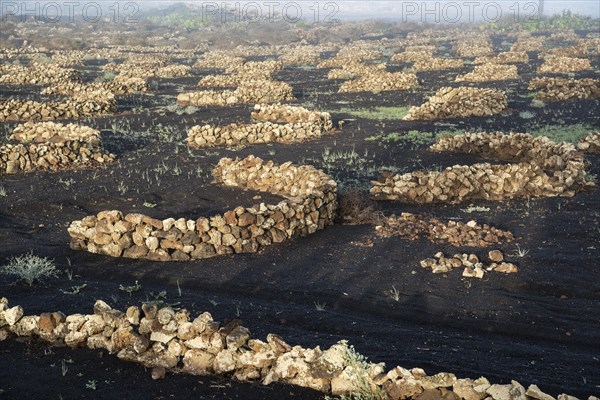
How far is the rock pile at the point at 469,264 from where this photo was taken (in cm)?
879

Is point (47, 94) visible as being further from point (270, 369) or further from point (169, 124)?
point (270, 369)

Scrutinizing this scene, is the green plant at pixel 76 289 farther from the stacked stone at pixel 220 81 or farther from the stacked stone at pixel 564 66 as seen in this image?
the stacked stone at pixel 564 66

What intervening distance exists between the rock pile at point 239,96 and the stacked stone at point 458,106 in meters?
8.15

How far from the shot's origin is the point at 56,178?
15.0 metres

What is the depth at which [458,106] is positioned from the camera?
24719 millimetres

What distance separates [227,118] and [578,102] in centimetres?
1582

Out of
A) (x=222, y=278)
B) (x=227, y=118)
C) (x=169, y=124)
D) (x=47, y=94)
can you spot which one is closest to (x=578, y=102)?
(x=227, y=118)

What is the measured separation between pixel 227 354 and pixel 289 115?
60.0ft

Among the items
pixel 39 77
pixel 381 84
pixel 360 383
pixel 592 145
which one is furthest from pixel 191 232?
pixel 39 77

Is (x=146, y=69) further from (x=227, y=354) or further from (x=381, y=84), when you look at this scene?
(x=227, y=354)

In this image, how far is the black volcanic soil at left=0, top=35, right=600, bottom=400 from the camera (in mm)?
5988

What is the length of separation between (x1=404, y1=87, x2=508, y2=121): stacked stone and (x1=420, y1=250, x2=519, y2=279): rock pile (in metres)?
15.3

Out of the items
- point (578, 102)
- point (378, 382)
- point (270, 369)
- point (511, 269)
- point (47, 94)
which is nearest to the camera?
point (378, 382)

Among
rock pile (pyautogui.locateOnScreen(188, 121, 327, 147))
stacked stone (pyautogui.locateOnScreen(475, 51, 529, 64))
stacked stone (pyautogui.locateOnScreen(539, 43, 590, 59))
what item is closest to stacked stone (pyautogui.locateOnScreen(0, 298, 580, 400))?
rock pile (pyautogui.locateOnScreen(188, 121, 327, 147))
